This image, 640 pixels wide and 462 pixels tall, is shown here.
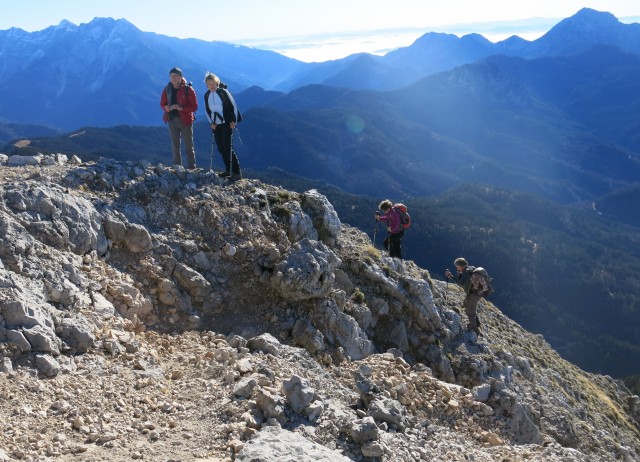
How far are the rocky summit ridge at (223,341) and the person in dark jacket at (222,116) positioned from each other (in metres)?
1.05

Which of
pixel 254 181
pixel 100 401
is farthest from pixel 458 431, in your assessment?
pixel 254 181

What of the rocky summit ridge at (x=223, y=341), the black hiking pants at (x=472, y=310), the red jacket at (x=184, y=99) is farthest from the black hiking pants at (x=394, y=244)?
the red jacket at (x=184, y=99)

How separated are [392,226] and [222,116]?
8760mm

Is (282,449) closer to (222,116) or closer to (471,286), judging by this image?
(222,116)

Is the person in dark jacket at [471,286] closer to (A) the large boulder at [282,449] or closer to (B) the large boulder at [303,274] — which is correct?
(B) the large boulder at [303,274]

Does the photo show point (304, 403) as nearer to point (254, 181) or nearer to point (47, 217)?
point (47, 217)

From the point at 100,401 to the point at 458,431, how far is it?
9.23 m

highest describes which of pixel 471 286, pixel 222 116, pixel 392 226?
pixel 222 116

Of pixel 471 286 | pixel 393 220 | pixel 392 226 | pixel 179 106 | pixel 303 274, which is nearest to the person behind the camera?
pixel 303 274

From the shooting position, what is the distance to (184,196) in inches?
691

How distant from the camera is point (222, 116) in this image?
18969 millimetres

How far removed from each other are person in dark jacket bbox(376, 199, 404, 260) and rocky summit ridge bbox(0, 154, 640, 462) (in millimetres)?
1481

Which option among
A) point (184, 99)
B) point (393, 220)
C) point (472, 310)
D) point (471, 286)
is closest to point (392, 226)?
point (393, 220)

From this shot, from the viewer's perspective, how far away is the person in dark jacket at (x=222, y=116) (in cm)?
1858
